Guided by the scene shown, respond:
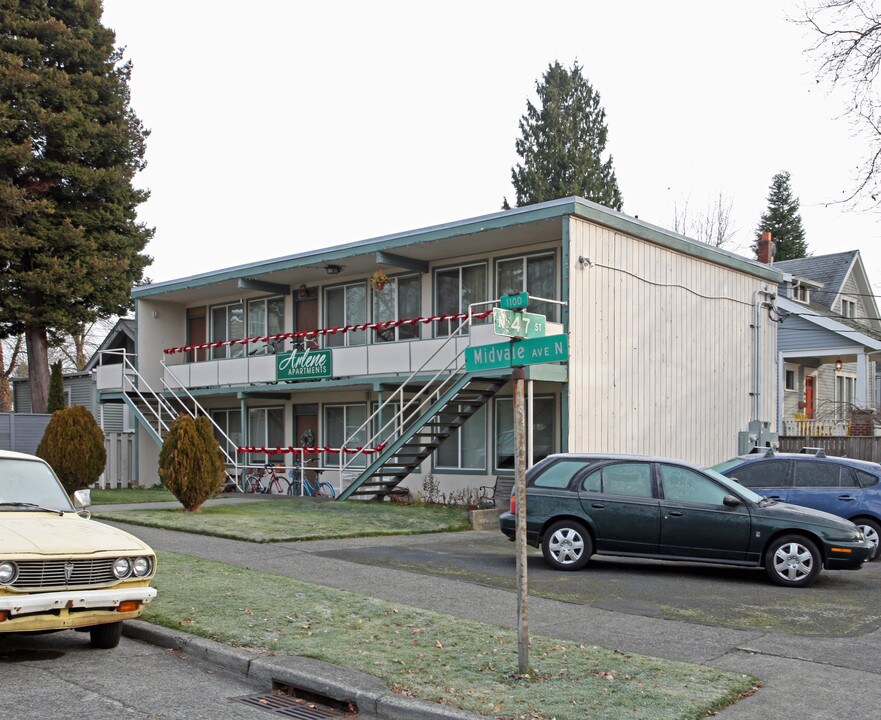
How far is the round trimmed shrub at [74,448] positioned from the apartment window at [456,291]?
793 centimetres

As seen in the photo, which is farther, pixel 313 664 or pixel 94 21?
pixel 94 21

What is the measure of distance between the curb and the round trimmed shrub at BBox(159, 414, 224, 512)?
29.2ft

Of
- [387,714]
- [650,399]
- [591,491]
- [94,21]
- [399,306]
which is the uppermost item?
[94,21]

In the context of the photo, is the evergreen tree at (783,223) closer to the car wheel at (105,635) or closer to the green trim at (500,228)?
the green trim at (500,228)

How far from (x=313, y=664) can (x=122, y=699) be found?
138cm

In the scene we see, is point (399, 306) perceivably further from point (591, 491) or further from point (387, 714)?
point (387, 714)

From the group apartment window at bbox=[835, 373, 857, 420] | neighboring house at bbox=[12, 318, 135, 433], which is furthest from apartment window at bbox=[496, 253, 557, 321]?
apartment window at bbox=[835, 373, 857, 420]

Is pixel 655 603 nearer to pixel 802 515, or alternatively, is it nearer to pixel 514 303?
pixel 802 515

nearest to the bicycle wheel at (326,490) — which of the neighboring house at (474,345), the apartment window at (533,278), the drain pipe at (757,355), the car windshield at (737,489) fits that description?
the neighboring house at (474,345)

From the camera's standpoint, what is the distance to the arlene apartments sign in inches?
875

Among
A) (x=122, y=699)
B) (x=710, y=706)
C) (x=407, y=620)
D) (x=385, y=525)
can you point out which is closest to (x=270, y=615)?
(x=407, y=620)

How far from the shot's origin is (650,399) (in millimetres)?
20219

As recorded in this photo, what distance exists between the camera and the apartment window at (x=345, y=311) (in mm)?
24125

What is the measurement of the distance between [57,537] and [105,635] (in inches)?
37.6
